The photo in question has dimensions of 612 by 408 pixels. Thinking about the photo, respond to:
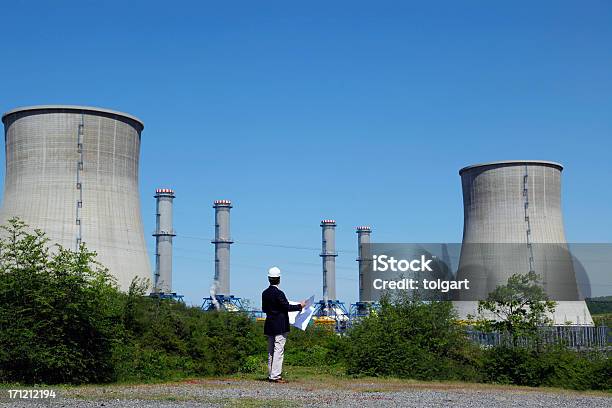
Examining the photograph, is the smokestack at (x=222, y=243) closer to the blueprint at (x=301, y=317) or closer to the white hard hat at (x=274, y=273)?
the blueprint at (x=301, y=317)

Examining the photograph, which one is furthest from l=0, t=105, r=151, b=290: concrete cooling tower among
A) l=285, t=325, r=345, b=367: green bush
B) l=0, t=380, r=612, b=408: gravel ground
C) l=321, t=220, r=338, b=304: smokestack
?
l=321, t=220, r=338, b=304: smokestack

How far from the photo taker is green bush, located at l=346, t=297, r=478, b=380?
32.4ft

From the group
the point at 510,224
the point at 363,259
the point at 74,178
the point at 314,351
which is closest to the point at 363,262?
the point at 363,259

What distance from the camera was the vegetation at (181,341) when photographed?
7.66 m

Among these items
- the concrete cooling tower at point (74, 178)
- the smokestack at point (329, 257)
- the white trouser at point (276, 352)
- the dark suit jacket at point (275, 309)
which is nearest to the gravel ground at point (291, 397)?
the white trouser at point (276, 352)

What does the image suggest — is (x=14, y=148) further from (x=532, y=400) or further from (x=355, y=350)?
(x=532, y=400)

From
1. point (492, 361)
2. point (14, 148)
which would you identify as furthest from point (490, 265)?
point (492, 361)

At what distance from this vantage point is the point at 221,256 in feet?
177

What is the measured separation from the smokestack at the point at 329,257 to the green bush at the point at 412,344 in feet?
161

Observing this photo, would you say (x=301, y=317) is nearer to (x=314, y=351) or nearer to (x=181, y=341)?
(x=181, y=341)

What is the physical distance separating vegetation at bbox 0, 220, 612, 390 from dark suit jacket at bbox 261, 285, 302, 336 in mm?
1826

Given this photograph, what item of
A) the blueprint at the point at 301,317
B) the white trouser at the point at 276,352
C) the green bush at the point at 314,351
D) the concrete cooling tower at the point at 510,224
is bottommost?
the green bush at the point at 314,351

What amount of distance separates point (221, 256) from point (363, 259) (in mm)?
12632

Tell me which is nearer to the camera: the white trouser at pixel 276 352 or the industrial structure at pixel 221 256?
the white trouser at pixel 276 352
